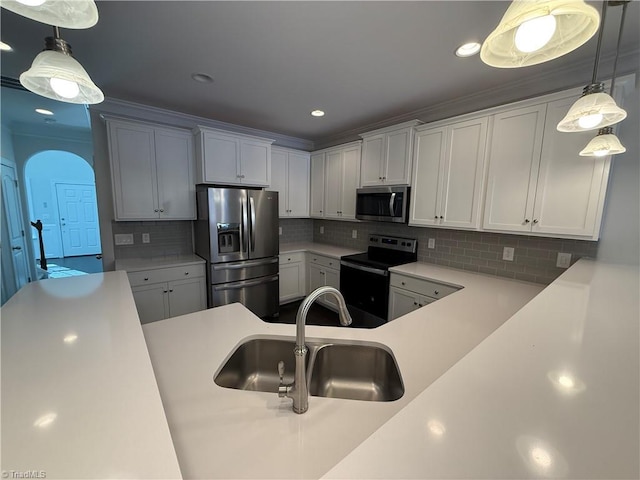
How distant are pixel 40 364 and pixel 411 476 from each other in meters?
1.08

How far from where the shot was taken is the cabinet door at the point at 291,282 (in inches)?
147

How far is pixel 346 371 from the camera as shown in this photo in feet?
4.22

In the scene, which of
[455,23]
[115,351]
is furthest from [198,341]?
[455,23]

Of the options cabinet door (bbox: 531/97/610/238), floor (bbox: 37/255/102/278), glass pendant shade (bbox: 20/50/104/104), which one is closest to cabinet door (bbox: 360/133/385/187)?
cabinet door (bbox: 531/97/610/238)

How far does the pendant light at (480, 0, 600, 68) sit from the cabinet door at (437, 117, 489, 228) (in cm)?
151

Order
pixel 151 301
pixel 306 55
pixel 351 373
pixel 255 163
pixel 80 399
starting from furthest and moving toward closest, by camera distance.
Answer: pixel 255 163 → pixel 151 301 → pixel 306 55 → pixel 351 373 → pixel 80 399

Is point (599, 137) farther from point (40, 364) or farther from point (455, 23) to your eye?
point (40, 364)

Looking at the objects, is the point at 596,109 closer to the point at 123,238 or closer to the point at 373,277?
the point at 373,277

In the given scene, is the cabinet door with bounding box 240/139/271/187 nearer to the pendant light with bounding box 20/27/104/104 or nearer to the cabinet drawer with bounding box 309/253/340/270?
the cabinet drawer with bounding box 309/253/340/270

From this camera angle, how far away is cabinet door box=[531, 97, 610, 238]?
1754 millimetres

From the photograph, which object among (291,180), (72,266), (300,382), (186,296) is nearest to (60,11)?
(300,382)

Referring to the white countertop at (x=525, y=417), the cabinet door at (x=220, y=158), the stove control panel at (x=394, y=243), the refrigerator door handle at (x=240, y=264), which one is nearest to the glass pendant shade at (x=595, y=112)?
the white countertop at (x=525, y=417)

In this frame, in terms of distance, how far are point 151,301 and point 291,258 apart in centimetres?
178

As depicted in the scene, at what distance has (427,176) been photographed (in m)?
2.65
